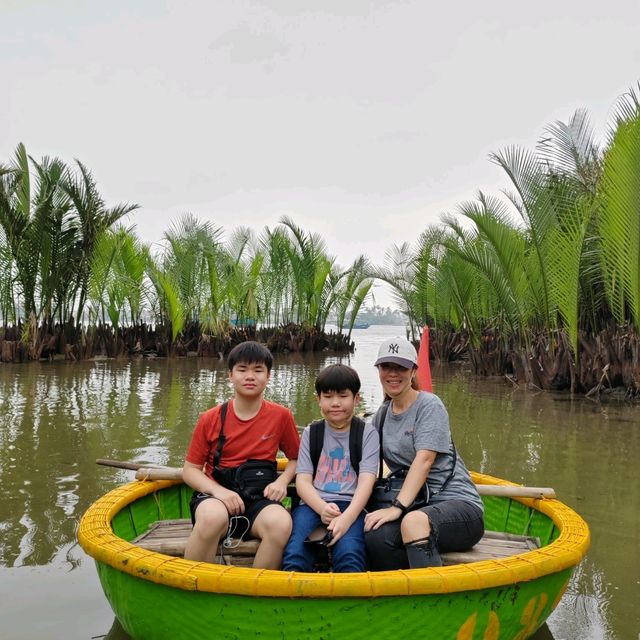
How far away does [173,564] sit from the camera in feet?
7.44

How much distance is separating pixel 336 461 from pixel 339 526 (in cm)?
34

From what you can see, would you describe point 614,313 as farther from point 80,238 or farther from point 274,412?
point 80,238

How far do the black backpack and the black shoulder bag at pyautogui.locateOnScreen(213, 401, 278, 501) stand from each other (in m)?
0.25

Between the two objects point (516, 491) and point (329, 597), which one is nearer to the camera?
point (329, 597)

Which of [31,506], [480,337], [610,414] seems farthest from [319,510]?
[480,337]

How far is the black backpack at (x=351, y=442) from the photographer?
9.38 feet

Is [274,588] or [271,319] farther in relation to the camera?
[271,319]

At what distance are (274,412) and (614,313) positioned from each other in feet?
25.1

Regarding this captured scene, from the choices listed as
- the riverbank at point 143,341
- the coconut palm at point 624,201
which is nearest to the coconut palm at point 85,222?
the riverbank at point 143,341

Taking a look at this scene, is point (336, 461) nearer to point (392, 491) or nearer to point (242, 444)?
point (392, 491)

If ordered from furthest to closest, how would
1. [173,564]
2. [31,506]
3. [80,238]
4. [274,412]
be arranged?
[80,238] < [31,506] < [274,412] < [173,564]

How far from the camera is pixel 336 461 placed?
9.52 feet

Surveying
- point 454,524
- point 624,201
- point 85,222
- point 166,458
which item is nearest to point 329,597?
point 454,524

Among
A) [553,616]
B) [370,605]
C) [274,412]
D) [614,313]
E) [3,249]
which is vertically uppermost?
[3,249]
